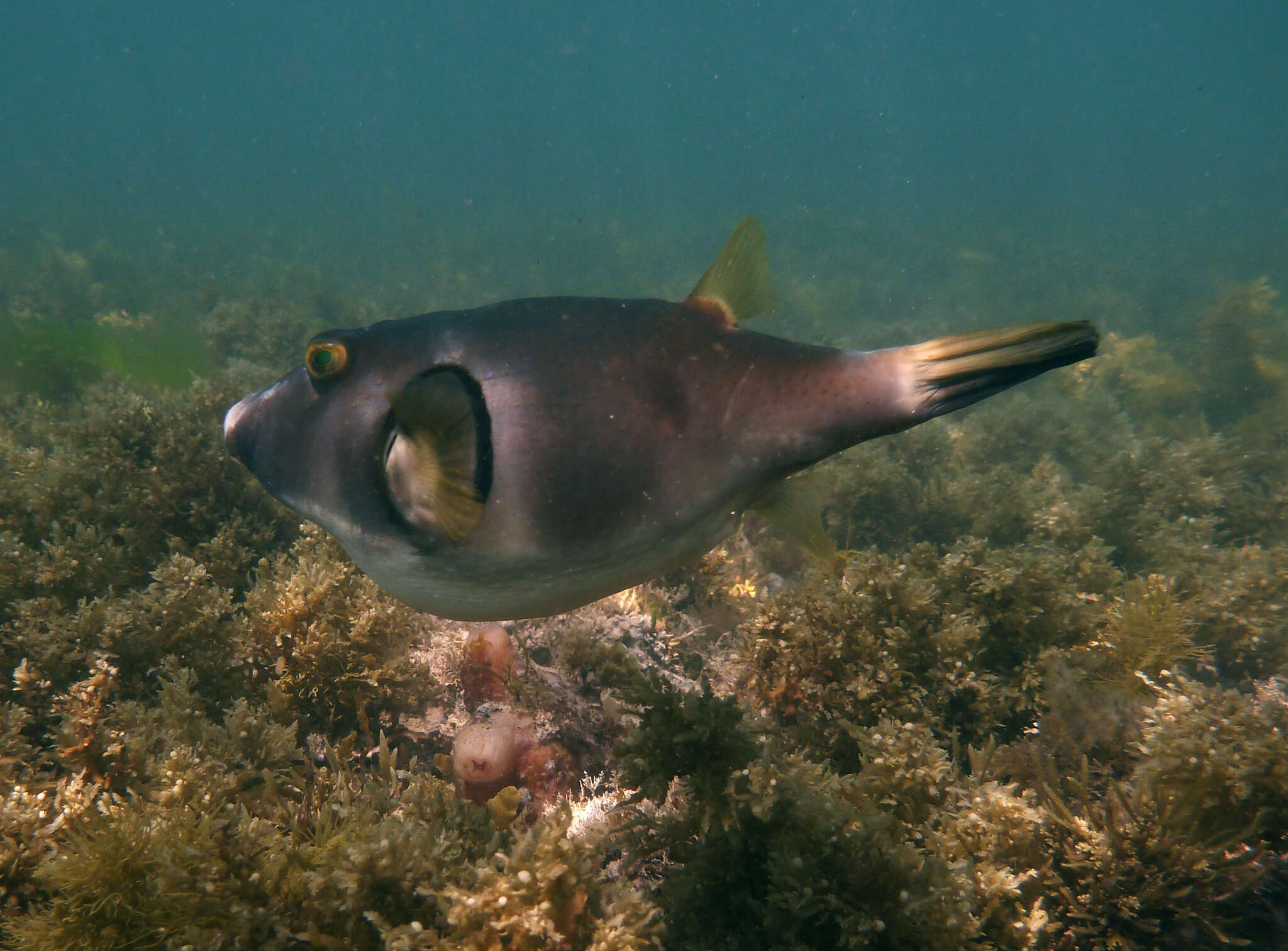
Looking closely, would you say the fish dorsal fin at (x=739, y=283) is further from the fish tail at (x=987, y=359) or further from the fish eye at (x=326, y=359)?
the fish eye at (x=326, y=359)

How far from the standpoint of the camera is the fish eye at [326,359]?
1658 mm

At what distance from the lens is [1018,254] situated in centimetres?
3359

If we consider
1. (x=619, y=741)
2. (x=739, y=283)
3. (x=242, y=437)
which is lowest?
(x=619, y=741)

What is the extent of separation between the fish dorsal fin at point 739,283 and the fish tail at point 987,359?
508 millimetres

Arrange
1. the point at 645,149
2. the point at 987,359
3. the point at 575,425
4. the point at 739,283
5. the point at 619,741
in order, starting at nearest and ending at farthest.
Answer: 1. the point at 987,359
2. the point at 575,425
3. the point at 739,283
4. the point at 619,741
5. the point at 645,149

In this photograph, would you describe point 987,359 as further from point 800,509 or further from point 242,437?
point 242,437

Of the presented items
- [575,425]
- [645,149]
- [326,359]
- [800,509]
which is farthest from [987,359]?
[645,149]

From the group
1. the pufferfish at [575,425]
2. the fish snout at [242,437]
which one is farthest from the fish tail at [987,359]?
the fish snout at [242,437]

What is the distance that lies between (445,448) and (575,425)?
348mm

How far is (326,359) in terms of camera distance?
65.5 inches

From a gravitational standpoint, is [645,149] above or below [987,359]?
A: above

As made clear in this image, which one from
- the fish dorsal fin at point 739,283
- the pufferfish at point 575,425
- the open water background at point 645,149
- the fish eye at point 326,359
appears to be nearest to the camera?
the pufferfish at point 575,425

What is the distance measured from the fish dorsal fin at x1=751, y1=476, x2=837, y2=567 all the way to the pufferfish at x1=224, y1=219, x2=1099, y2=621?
0.16ft

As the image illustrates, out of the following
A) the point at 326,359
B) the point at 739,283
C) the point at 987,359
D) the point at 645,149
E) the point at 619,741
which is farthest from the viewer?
the point at 645,149
